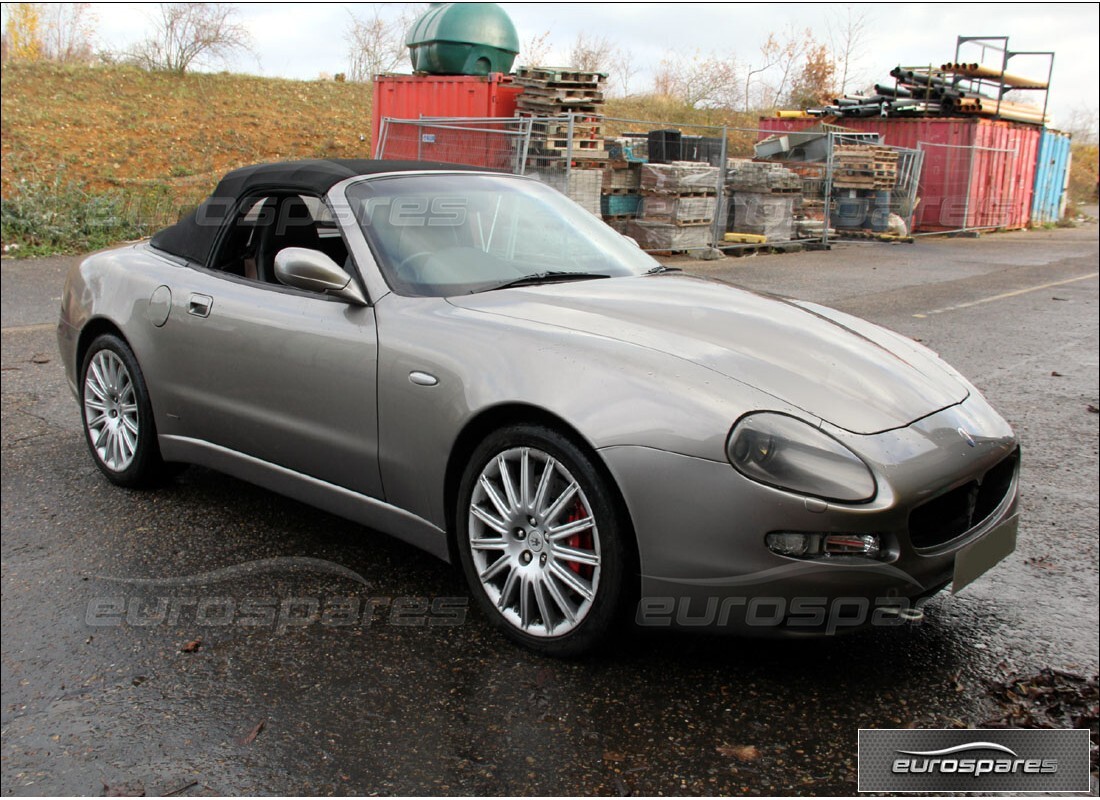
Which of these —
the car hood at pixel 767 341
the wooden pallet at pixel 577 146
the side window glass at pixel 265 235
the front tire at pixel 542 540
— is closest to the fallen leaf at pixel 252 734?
the front tire at pixel 542 540

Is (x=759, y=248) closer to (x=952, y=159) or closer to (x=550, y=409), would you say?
(x=952, y=159)

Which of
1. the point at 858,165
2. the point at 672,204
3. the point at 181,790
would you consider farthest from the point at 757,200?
the point at 181,790

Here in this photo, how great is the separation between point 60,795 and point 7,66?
82.6ft

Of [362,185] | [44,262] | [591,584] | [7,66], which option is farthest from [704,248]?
[7,66]

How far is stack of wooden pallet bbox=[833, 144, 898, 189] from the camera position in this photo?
66.0 ft

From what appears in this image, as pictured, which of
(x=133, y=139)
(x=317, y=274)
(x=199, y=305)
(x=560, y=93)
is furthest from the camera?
(x=133, y=139)

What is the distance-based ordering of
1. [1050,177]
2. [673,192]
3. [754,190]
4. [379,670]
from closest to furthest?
[379,670] → [673,192] → [754,190] → [1050,177]

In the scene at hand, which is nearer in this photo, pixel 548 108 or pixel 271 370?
pixel 271 370

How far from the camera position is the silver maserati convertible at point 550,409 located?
2791 mm

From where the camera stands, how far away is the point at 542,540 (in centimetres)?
311

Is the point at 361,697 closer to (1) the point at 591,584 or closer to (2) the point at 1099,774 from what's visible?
(1) the point at 591,584

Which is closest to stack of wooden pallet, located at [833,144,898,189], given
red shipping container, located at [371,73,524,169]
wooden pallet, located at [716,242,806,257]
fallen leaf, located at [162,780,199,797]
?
wooden pallet, located at [716,242,806,257]

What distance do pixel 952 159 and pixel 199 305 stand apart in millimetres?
23438

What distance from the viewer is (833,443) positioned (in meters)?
2.81
